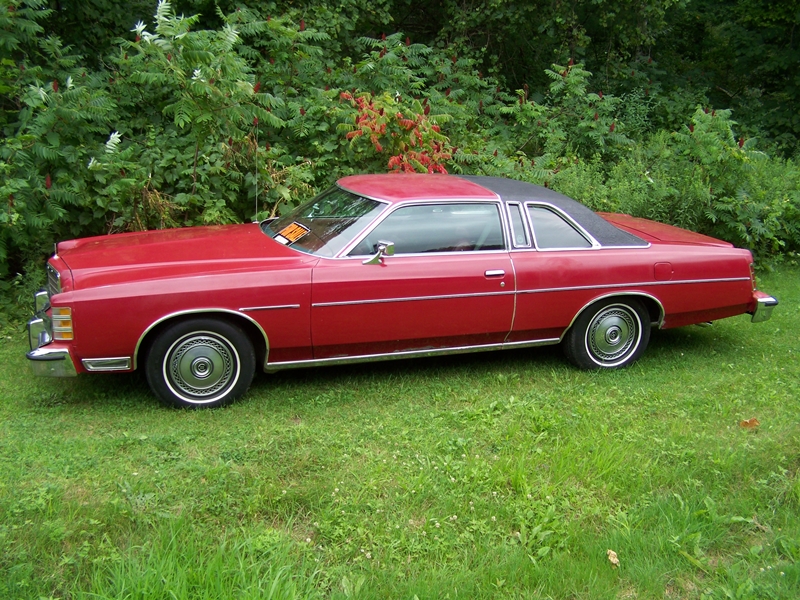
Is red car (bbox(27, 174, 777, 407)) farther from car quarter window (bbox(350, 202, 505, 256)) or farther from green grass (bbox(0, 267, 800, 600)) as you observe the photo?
green grass (bbox(0, 267, 800, 600))

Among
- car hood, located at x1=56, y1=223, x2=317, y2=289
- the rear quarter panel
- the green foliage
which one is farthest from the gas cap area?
the green foliage

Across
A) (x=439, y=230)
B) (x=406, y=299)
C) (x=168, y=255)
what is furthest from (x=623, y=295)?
(x=168, y=255)

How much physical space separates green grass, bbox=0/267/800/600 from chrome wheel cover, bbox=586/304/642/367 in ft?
1.27

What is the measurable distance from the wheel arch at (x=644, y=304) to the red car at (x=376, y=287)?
1cm

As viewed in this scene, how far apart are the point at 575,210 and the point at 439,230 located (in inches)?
49.3

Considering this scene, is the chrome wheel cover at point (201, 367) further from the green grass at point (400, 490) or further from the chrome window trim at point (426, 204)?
the chrome window trim at point (426, 204)

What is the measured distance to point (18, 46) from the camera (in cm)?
809

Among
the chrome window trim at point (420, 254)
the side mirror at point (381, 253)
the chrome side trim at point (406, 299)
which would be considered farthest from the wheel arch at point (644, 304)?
the side mirror at point (381, 253)

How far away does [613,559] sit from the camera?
3820 mm

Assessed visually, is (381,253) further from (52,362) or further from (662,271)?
(662,271)

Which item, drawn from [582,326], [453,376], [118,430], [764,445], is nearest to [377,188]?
[453,376]

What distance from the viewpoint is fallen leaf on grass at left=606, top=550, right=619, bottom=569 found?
3.79 meters

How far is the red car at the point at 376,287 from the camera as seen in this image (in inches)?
193

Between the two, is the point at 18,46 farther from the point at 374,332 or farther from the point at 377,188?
the point at 374,332
